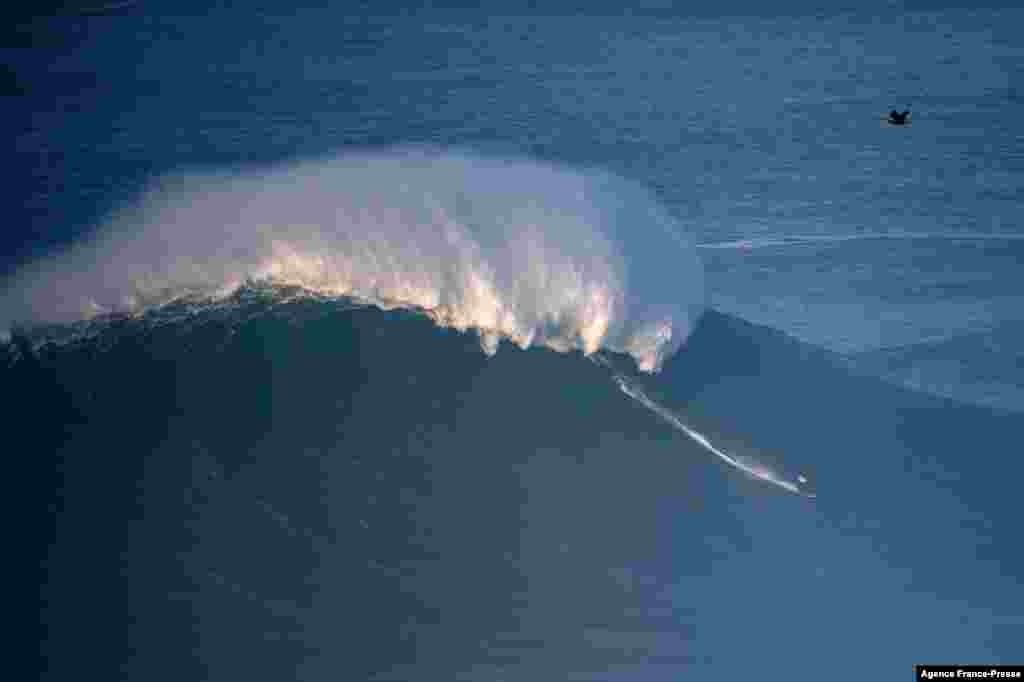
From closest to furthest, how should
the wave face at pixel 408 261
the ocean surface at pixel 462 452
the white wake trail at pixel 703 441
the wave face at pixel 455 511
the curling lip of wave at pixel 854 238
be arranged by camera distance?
the wave face at pixel 455 511 < the ocean surface at pixel 462 452 < the white wake trail at pixel 703 441 < the wave face at pixel 408 261 < the curling lip of wave at pixel 854 238

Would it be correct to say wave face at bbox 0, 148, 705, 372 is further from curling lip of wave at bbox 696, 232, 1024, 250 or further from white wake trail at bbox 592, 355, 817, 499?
curling lip of wave at bbox 696, 232, 1024, 250

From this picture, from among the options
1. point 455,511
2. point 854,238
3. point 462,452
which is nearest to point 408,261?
point 462,452

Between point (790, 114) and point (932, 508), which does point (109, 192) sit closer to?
point (790, 114)

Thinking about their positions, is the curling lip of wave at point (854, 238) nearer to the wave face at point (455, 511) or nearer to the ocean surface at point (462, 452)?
the ocean surface at point (462, 452)

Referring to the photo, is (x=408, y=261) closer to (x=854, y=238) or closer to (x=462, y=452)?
(x=462, y=452)

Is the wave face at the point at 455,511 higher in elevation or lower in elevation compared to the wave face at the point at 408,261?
lower

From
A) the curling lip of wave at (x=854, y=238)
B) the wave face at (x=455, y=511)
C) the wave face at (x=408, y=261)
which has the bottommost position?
the wave face at (x=455, y=511)

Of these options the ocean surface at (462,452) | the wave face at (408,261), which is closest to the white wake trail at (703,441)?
the ocean surface at (462,452)
